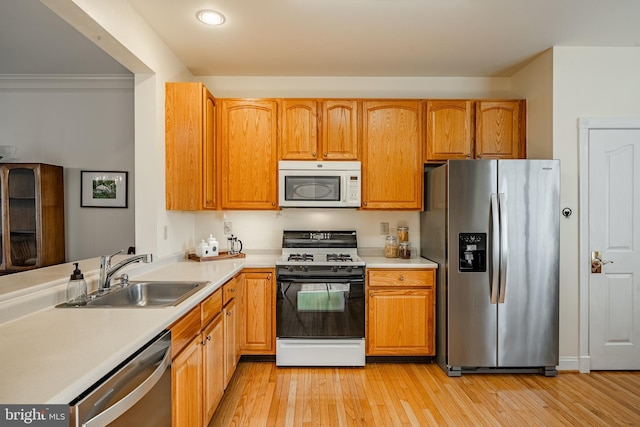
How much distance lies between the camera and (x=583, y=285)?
273 cm

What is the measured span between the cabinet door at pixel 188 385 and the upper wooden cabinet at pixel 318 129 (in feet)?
6.24

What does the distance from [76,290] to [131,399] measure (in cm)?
78

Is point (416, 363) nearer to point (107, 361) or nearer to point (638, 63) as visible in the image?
point (107, 361)

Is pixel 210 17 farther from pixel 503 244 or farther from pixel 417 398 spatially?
pixel 417 398

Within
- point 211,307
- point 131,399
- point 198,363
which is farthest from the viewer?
point 211,307

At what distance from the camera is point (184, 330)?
5.02 ft

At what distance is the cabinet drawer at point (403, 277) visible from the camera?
2844 mm

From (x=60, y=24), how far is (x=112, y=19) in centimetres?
92

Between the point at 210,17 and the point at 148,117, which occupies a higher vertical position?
the point at 210,17

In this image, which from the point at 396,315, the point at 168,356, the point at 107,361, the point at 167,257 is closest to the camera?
the point at 107,361

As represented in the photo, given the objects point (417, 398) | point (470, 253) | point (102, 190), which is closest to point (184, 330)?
point (417, 398)

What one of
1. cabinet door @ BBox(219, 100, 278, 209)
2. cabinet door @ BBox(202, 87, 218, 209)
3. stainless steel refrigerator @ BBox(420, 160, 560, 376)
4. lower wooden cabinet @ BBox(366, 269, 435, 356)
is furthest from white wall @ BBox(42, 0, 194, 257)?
stainless steel refrigerator @ BBox(420, 160, 560, 376)

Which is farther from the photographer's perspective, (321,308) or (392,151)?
(392,151)

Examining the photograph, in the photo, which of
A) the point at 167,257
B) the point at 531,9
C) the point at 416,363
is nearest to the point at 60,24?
the point at 167,257
